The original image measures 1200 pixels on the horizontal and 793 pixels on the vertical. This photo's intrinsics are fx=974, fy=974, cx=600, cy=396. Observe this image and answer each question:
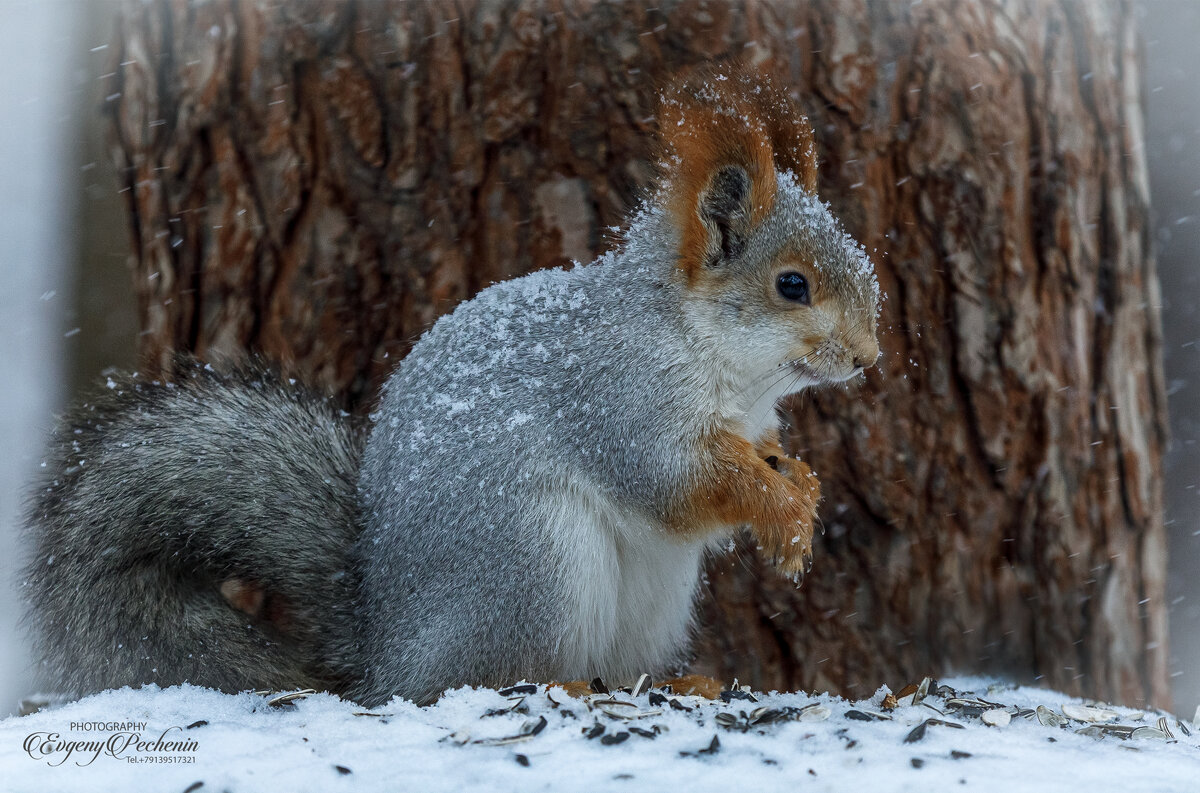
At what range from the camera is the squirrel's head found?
4.46ft

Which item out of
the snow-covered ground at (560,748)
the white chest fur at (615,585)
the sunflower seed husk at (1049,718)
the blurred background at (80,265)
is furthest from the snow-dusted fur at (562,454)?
the blurred background at (80,265)

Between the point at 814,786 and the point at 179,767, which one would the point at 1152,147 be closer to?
the point at 814,786

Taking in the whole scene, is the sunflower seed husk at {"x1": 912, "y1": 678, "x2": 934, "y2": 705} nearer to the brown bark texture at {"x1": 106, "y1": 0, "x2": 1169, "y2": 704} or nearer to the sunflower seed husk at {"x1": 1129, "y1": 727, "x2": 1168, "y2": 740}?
the sunflower seed husk at {"x1": 1129, "y1": 727, "x2": 1168, "y2": 740}

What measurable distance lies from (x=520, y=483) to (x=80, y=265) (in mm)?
1777

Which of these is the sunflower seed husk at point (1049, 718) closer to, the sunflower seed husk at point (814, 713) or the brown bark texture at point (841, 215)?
the sunflower seed husk at point (814, 713)

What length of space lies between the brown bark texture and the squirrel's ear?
0.35 metres

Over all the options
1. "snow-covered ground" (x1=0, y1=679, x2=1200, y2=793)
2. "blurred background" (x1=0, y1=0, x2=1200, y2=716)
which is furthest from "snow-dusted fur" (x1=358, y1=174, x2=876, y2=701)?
"blurred background" (x1=0, y1=0, x2=1200, y2=716)

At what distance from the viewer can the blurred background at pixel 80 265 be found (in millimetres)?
2281

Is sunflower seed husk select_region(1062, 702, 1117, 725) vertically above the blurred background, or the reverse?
the blurred background

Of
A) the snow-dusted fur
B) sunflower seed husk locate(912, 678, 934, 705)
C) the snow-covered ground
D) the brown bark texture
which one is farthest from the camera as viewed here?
the brown bark texture

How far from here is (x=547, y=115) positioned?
5.78ft

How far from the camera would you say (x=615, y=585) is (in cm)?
140

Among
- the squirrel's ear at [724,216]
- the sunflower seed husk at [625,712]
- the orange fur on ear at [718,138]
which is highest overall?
the orange fur on ear at [718,138]

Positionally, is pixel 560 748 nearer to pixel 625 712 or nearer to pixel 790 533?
pixel 625 712
